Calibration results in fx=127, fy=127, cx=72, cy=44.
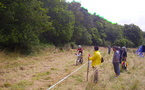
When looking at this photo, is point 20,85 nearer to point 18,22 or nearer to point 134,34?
point 18,22

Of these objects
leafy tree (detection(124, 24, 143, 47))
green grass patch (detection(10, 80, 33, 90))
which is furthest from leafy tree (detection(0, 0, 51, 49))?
leafy tree (detection(124, 24, 143, 47))

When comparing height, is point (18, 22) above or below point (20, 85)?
above

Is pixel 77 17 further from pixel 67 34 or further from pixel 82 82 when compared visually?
pixel 82 82

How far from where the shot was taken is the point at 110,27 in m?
56.2

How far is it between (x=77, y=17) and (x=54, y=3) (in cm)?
1368

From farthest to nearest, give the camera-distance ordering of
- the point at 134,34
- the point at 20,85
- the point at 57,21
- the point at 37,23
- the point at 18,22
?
the point at 134,34 → the point at 57,21 → the point at 37,23 → the point at 18,22 → the point at 20,85

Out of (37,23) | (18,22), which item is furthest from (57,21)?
(18,22)

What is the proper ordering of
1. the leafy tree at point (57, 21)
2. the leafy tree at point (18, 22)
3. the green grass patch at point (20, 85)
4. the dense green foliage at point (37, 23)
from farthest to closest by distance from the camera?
1. the leafy tree at point (57, 21)
2. the dense green foliage at point (37, 23)
3. the leafy tree at point (18, 22)
4. the green grass patch at point (20, 85)

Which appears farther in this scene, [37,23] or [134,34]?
[134,34]

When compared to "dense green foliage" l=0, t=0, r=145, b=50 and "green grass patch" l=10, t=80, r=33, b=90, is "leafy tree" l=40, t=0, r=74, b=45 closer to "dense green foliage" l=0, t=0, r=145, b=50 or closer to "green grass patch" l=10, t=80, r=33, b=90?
"dense green foliage" l=0, t=0, r=145, b=50

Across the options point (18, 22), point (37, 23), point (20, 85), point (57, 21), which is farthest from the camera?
point (57, 21)

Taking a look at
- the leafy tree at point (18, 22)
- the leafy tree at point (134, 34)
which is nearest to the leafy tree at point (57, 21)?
the leafy tree at point (18, 22)

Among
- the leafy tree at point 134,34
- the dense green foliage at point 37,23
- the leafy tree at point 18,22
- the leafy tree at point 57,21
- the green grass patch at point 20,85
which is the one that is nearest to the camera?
the green grass patch at point 20,85

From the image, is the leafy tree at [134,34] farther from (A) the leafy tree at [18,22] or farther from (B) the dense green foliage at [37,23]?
(A) the leafy tree at [18,22]
